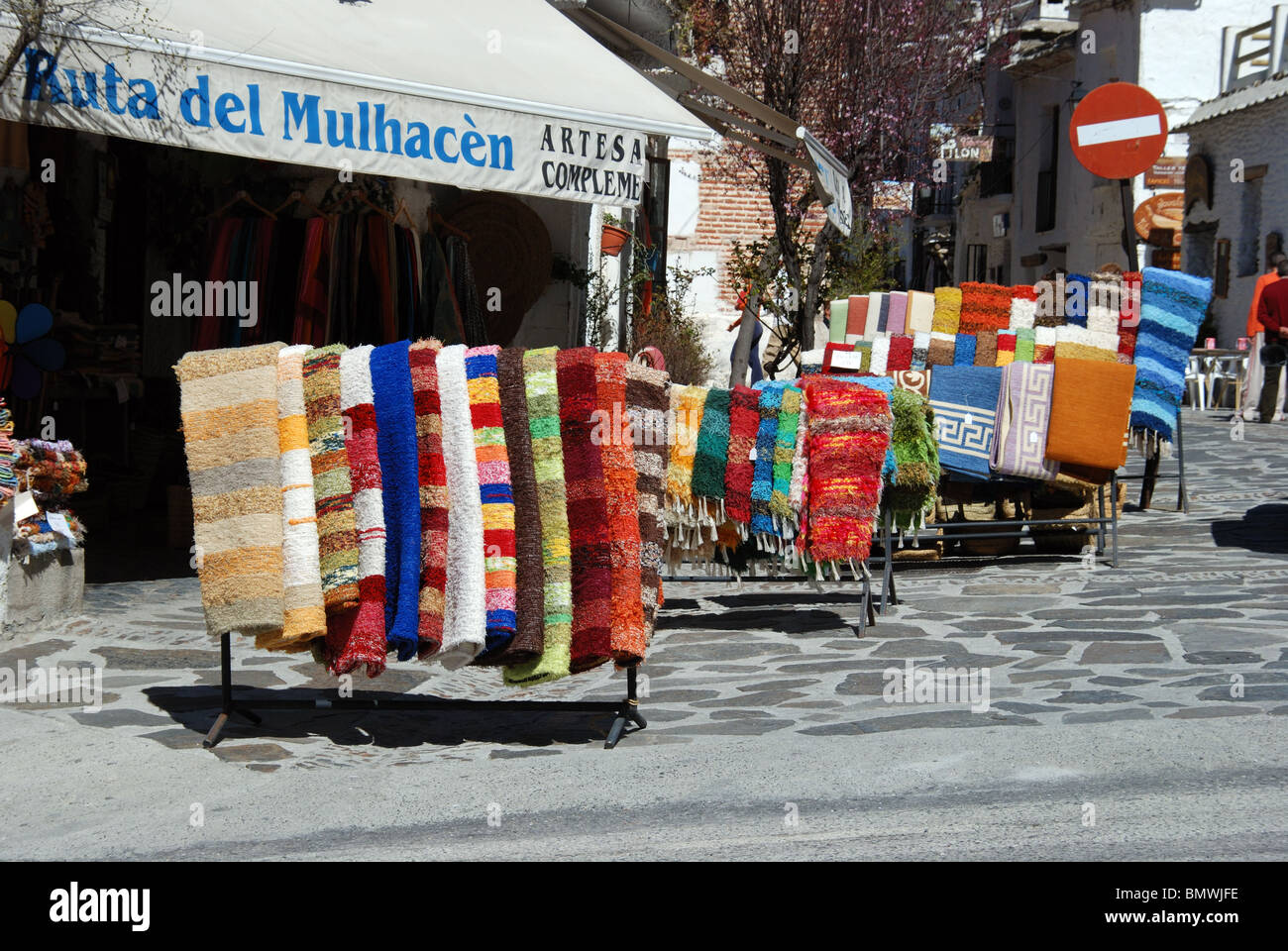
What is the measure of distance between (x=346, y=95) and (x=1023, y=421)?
14.5 ft

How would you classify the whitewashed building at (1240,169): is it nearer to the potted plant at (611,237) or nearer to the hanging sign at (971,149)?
the hanging sign at (971,149)

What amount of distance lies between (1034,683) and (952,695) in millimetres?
442

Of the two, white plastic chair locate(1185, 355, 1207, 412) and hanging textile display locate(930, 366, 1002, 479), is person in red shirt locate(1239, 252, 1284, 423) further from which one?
hanging textile display locate(930, 366, 1002, 479)

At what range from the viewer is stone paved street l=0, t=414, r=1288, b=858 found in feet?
14.7

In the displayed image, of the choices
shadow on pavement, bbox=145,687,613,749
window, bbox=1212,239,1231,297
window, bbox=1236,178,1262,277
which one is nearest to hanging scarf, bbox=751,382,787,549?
shadow on pavement, bbox=145,687,613,749

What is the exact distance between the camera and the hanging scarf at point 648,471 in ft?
17.3

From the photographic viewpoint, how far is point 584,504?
5.16 meters

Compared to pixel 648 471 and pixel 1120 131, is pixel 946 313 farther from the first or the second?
pixel 648 471

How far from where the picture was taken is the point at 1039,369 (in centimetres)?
864

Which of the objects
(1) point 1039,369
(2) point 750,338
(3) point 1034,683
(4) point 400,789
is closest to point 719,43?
(2) point 750,338

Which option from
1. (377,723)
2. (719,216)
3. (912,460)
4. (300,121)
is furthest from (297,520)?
(719,216)

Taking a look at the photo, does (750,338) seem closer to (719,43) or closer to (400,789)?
(719,43)

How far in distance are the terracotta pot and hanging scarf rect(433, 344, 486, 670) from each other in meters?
8.61
